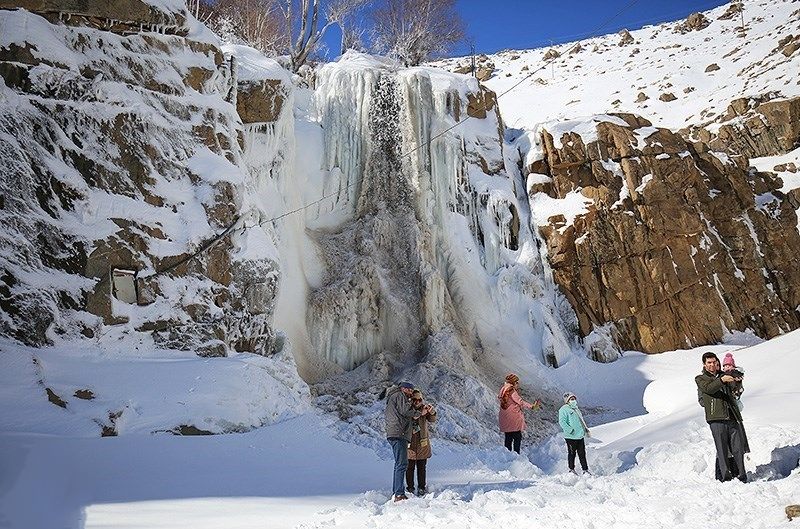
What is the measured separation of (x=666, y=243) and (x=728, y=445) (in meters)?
13.8

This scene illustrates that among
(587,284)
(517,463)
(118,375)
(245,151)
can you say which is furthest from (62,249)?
(587,284)

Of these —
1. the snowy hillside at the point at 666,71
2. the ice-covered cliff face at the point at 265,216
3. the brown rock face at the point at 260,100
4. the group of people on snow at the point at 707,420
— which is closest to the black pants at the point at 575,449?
the group of people on snow at the point at 707,420

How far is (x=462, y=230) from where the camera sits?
55.0 ft

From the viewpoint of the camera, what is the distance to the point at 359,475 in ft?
22.6

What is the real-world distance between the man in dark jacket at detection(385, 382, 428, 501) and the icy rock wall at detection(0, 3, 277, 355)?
467 centimetres

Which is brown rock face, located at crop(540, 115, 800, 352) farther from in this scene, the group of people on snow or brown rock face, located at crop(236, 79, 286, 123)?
the group of people on snow

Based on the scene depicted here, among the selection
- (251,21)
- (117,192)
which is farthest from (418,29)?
(117,192)

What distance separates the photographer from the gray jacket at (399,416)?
571 cm

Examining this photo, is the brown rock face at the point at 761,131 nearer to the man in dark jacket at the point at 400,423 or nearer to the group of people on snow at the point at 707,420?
A: the group of people on snow at the point at 707,420

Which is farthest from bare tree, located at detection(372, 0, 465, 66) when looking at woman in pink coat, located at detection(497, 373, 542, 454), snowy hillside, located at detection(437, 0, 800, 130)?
woman in pink coat, located at detection(497, 373, 542, 454)

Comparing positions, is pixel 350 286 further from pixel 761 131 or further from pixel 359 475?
pixel 761 131

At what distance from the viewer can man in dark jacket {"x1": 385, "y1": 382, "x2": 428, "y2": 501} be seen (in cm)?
559

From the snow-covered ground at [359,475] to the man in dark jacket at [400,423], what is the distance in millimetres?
316

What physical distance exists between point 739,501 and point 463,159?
542 inches
